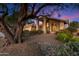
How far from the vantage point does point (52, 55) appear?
52.7 inches

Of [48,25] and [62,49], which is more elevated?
[48,25]

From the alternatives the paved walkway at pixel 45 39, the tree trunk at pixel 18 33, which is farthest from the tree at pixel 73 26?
the tree trunk at pixel 18 33

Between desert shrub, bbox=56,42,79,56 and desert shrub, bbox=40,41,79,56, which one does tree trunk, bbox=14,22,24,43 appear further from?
desert shrub, bbox=56,42,79,56

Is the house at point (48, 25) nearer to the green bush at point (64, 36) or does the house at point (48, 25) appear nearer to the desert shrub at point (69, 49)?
the green bush at point (64, 36)

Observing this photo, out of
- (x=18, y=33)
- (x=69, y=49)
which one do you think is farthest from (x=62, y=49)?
(x=18, y=33)

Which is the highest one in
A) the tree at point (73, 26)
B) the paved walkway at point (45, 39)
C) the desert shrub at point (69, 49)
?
the tree at point (73, 26)

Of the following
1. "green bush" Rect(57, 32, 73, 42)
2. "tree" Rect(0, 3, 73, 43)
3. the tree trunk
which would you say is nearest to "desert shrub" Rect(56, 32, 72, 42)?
"green bush" Rect(57, 32, 73, 42)

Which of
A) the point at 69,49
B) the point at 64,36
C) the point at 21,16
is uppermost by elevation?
the point at 21,16

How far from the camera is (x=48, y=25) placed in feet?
→ 4.46

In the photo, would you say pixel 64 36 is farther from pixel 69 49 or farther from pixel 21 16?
pixel 21 16

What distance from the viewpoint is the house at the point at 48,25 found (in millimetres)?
1348

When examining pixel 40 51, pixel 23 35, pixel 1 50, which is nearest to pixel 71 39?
pixel 40 51

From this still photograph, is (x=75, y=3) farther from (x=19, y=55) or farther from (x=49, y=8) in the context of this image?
(x=19, y=55)

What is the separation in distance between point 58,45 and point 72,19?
0.25 m
